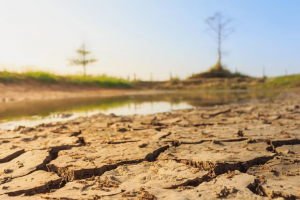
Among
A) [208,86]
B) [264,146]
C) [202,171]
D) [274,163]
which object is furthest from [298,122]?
[208,86]

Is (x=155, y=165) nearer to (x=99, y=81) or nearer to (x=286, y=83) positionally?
(x=99, y=81)

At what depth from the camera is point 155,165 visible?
199cm

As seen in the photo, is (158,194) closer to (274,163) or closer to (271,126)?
(274,163)

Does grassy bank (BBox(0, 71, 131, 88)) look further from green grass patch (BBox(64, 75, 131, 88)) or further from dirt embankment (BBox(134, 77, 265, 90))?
dirt embankment (BBox(134, 77, 265, 90))

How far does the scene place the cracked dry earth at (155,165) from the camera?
1541mm

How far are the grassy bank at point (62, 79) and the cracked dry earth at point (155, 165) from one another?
11523 millimetres

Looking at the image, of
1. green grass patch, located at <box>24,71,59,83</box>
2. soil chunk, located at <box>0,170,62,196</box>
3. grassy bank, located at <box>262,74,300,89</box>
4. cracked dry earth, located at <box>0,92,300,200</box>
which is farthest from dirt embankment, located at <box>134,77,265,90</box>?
soil chunk, located at <box>0,170,62,196</box>

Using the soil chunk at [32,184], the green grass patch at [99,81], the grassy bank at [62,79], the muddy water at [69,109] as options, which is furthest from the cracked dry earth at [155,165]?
the green grass patch at [99,81]

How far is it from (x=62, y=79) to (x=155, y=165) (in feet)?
50.8

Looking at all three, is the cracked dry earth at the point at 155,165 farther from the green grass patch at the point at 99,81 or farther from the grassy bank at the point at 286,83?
the grassy bank at the point at 286,83

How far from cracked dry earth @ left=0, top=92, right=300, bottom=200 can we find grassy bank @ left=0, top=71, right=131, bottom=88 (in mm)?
11523

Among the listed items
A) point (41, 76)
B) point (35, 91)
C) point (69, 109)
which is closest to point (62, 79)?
point (41, 76)

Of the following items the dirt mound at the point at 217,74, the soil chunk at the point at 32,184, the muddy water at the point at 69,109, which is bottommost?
the soil chunk at the point at 32,184

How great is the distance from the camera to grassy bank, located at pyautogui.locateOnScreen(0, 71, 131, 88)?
13.5m
